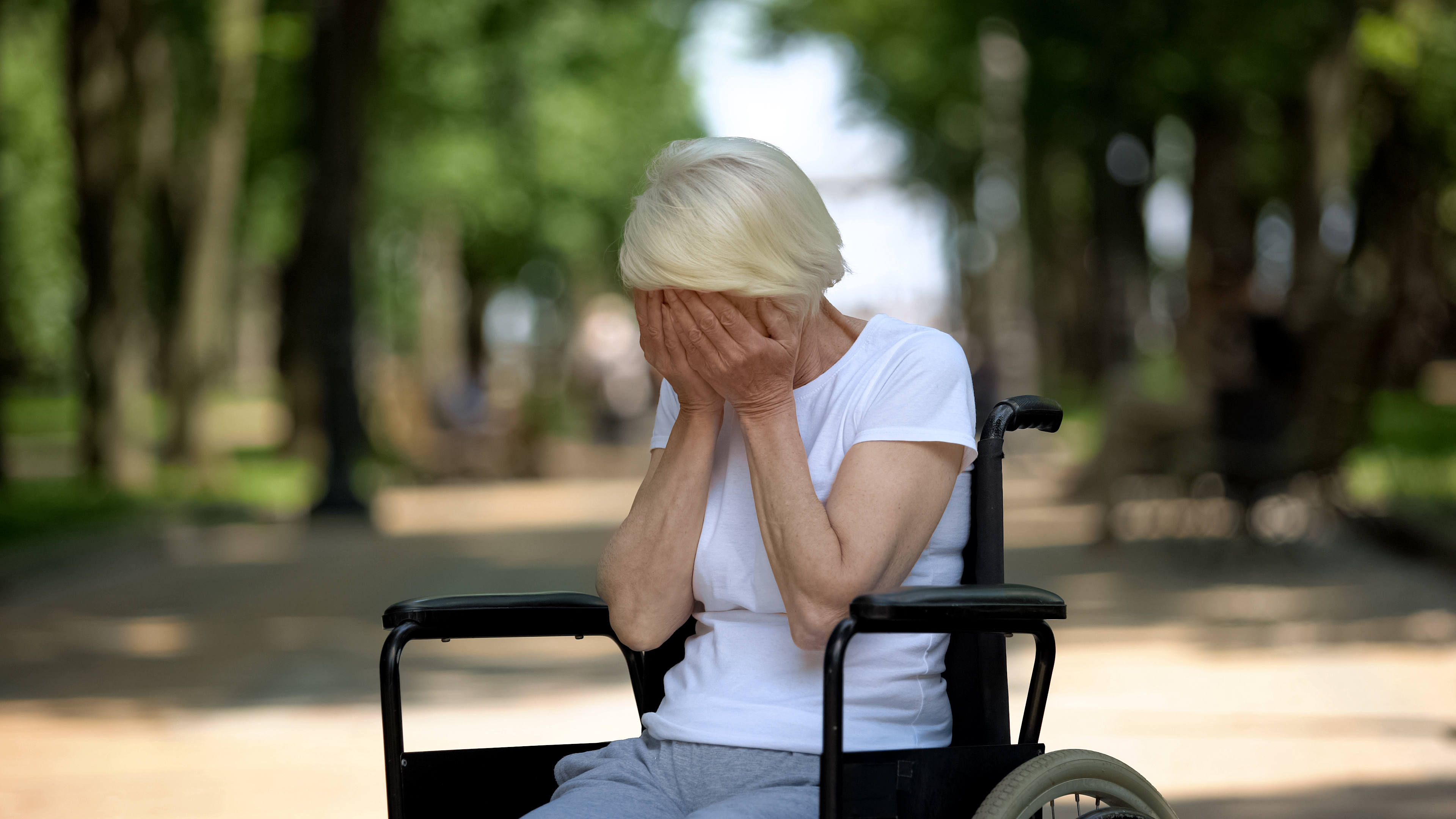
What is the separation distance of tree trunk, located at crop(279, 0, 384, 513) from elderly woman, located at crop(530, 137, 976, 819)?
1457 cm

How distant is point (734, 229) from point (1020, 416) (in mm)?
613

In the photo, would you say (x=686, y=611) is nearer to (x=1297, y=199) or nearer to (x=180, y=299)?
(x=1297, y=199)

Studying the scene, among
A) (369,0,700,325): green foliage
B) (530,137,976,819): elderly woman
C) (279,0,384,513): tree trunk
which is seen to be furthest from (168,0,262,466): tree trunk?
(530,137,976,819): elderly woman

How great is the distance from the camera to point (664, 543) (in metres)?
2.83

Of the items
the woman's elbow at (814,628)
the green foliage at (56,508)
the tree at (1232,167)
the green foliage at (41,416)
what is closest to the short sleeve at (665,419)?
the woman's elbow at (814,628)

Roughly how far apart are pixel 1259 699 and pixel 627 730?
243cm

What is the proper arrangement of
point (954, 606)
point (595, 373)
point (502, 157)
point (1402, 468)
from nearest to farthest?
point (954, 606)
point (1402, 468)
point (502, 157)
point (595, 373)

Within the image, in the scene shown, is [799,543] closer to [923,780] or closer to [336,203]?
[923,780]

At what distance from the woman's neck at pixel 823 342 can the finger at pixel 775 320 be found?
0.09 m

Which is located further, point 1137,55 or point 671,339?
point 1137,55

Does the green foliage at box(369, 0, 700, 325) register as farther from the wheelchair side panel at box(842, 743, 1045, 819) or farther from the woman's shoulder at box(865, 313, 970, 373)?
the wheelchair side panel at box(842, 743, 1045, 819)

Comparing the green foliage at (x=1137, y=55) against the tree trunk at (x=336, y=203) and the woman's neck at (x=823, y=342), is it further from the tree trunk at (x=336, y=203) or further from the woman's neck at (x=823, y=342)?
the woman's neck at (x=823, y=342)

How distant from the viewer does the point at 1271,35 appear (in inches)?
623

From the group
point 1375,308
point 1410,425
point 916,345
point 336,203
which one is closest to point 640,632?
point 916,345
